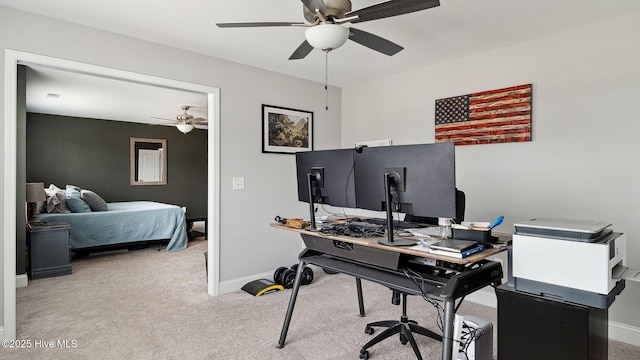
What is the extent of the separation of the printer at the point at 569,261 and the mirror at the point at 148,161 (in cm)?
707

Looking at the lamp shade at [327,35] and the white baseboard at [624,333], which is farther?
the white baseboard at [624,333]

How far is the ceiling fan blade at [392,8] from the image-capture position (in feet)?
5.78

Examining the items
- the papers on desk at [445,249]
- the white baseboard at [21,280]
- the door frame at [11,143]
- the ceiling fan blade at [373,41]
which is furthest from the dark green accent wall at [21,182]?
the papers on desk at [445,249]

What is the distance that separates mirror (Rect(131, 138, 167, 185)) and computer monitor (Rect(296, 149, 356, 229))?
5.92 metres

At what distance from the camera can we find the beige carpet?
7.61ft

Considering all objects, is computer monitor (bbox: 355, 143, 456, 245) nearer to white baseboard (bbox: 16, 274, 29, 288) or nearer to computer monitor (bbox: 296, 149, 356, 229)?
computer monitor (bbox: 296, 149, 356, 229)

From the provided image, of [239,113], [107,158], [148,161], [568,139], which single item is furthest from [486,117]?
[107,158]

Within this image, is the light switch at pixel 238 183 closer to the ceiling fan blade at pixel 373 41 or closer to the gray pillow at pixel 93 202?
the ceiling fan blade at pixel 373 41

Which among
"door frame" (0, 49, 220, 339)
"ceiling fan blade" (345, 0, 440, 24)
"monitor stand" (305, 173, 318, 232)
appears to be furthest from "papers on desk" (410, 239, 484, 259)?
"door frame" (0, 49, 220, 339)

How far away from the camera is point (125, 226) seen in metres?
5.04

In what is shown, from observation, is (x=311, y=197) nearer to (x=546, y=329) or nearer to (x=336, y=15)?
(x=336, y=15)

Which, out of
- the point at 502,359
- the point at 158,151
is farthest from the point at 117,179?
the point at 502,359

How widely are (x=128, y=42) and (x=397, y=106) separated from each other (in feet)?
9.02

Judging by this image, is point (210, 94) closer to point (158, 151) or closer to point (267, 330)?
point (267, 330)
